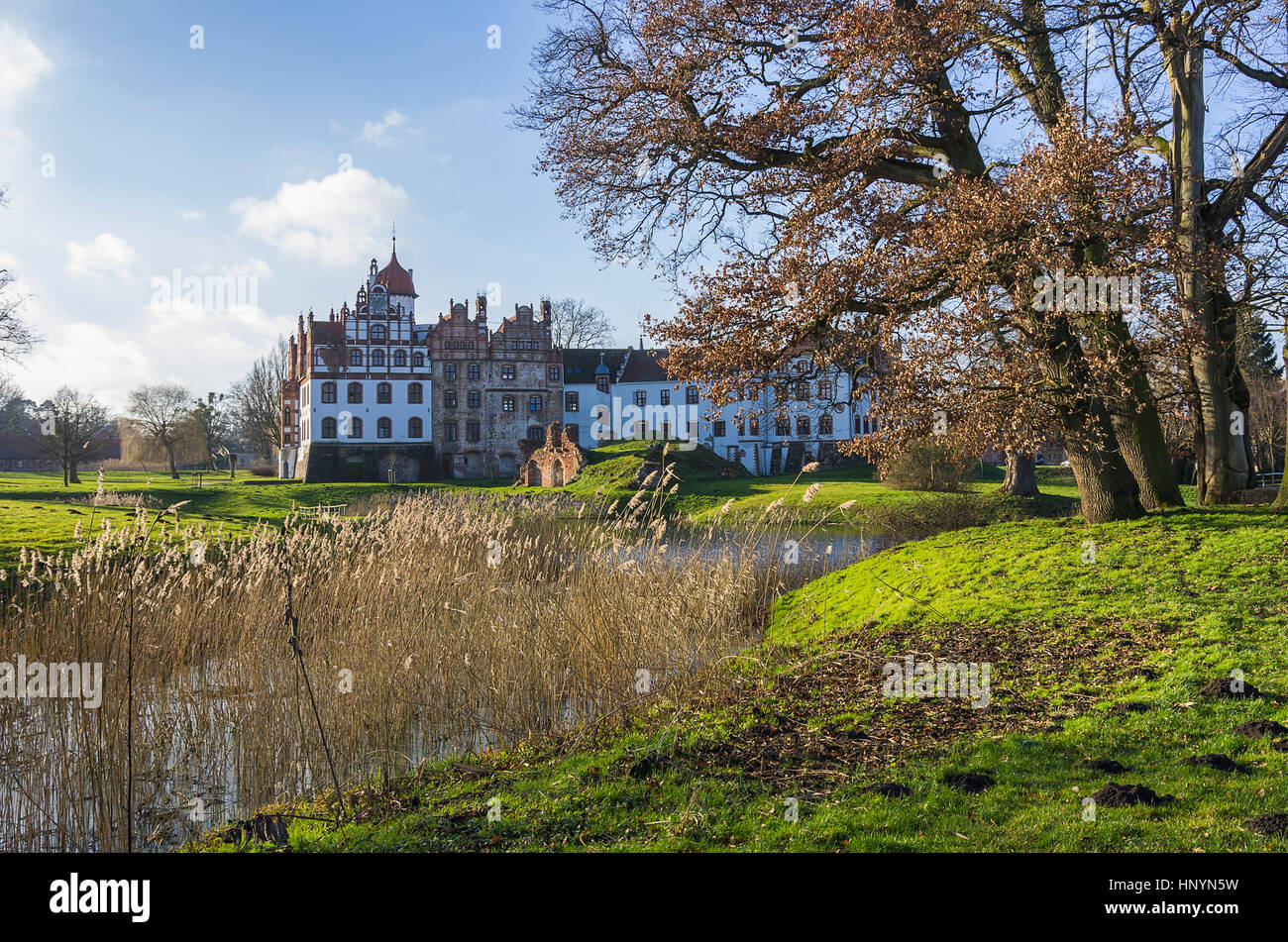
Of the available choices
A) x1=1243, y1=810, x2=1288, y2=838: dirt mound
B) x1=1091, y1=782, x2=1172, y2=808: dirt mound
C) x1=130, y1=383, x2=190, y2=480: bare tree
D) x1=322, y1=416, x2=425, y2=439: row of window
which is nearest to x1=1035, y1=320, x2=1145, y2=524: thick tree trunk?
x1=1091, y1=782, x2=1172, y2=808: dirt mound

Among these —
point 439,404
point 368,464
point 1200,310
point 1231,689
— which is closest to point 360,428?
point 368,464

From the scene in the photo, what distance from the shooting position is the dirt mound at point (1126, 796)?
4.35 metres

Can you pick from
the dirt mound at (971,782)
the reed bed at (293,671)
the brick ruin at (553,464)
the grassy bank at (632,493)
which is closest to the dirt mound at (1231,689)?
the dirt mound at (971,782)

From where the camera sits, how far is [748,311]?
12148mm

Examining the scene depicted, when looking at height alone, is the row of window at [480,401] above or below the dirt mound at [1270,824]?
above

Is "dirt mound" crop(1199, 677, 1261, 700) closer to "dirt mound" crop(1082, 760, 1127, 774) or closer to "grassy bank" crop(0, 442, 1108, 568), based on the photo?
"dirt mound" crop(1082, 760, 1127, 774)

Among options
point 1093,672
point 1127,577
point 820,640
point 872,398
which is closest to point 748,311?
point 872,398

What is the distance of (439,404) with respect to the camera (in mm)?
61469

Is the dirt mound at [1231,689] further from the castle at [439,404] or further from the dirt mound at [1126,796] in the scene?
the castle at [439,404]

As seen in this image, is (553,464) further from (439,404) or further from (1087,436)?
(1087,436)

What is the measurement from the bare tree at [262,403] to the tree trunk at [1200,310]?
71.4 metres

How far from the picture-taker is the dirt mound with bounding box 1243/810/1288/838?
392 centimetres

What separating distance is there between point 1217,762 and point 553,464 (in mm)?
44248

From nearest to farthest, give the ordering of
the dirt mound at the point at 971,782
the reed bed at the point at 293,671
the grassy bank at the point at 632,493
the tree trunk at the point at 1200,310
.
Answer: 1. the dirt mound at the point at 971,782
2. the reed bed at the point at 293,671
3. the tree trunk at the point at 1200,310
4. the grassy bank at the point at 632,493
